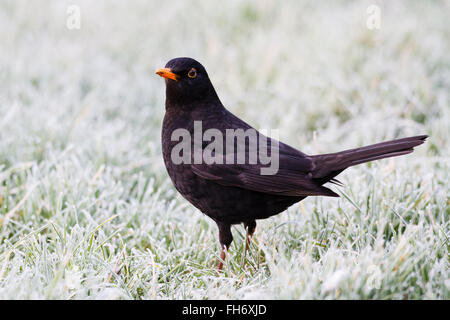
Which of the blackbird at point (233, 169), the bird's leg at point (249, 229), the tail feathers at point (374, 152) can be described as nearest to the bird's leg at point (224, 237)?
the blackbird at point (233, 169)

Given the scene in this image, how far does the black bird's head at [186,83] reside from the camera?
3.27 meters

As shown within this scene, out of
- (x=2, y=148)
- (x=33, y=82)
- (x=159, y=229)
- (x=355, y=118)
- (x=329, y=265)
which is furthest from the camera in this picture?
(x=33, y=82)

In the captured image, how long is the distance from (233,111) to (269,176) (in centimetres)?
309

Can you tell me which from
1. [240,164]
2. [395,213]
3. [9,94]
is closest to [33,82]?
[9,94]

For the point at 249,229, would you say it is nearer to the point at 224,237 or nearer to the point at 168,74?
the point at 224,237

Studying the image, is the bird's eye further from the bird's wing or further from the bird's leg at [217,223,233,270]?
the bird's leg at [217,223,233,270]

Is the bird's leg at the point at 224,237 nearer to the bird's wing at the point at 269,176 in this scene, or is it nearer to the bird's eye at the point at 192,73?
the bird's wing at the point at 269,176

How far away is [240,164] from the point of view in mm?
3119

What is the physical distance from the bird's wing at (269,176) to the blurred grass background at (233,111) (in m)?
0.36

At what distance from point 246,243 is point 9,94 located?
3732 millimetres

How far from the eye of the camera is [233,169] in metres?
3.10

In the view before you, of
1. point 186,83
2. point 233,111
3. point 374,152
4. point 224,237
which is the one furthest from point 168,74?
point 233,111

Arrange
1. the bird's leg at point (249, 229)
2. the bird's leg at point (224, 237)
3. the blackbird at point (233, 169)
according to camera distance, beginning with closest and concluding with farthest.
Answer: the blackbird at point (233, 169)
the bird's leg at point (224, 237)
the bird's leg at point (249, 229)

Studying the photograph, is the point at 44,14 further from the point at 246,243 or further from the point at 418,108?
the point at 246,243
